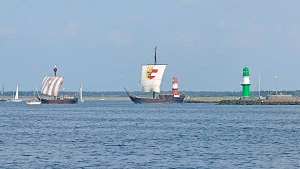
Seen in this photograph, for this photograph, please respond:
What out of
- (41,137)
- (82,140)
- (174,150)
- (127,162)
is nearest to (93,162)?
(127,162)

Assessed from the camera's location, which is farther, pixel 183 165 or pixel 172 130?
→ pixel 172 130

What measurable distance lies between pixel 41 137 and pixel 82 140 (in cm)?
482

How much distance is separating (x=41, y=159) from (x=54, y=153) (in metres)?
3.20

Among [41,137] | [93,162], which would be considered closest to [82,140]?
[41,137]

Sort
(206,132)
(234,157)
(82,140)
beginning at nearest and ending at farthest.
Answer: (234,157) < (82,140) < (206,132)

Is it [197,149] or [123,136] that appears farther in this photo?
[123,136]

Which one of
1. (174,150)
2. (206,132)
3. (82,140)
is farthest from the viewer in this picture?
(206,132)

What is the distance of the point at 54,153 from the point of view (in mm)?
43969

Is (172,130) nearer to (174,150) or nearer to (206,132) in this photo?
(206,132)

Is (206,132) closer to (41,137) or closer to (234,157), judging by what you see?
(41,137)

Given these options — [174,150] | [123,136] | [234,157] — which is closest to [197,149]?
[174,150]

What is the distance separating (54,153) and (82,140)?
1037 centimetres

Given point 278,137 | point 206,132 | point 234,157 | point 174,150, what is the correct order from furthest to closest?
point 206,132 → point 278,137 → point 174,150 → point 234,157

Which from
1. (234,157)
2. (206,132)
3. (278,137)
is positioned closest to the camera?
(234,157)
